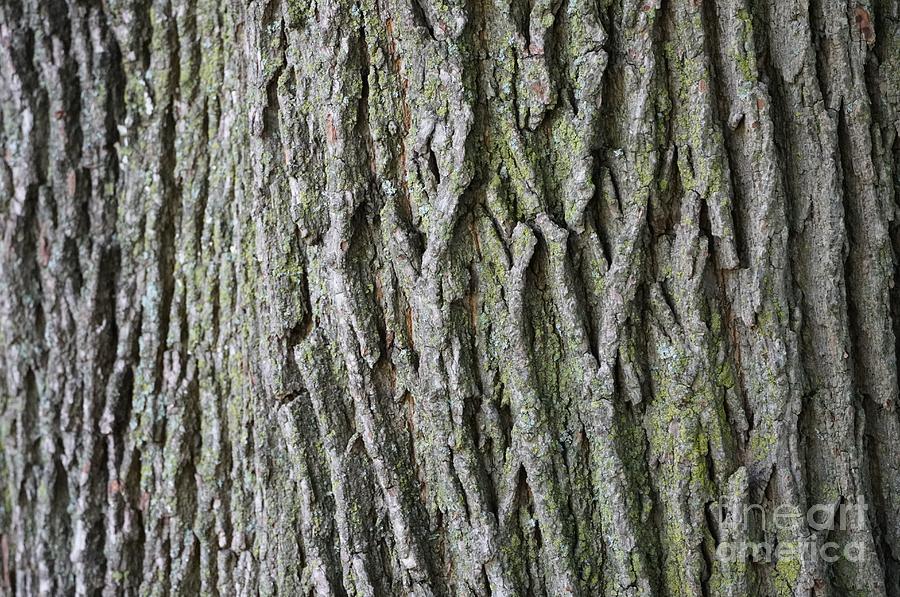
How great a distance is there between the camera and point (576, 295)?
3.87 ft

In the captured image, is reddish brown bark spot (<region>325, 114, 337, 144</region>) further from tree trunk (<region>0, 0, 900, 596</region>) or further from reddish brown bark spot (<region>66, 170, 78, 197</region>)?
reddish brown bark spot (<region>66, 170, 78, 197</region>)

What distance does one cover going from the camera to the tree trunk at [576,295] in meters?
1.18

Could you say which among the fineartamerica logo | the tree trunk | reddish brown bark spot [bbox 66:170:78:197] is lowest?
the fineartamerica logo

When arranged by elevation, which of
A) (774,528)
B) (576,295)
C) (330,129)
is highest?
(330,129)

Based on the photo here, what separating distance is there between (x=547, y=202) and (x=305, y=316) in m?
0.45

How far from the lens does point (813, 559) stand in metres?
1.19

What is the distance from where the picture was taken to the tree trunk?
1.18m

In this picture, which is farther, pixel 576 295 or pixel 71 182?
pixel 71 182

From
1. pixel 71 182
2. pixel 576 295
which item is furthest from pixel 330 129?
pixel 71 182

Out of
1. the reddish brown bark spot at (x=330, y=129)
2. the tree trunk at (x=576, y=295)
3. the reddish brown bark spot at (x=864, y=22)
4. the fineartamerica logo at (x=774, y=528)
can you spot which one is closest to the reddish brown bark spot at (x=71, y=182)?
the tree trunk at (x=576, y=295)

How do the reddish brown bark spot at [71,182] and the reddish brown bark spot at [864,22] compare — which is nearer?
the reddish brown bark spot at [864,22]

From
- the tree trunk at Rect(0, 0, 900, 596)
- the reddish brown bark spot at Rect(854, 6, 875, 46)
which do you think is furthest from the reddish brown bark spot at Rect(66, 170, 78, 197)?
the reddish brown bark spot at Rect(854, 6, 875, 46)

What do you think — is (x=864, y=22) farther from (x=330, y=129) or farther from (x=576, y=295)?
(x=330, y=129)

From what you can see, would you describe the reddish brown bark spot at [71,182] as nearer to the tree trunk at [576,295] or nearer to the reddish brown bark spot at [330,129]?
the tree trunk at [576,295]
